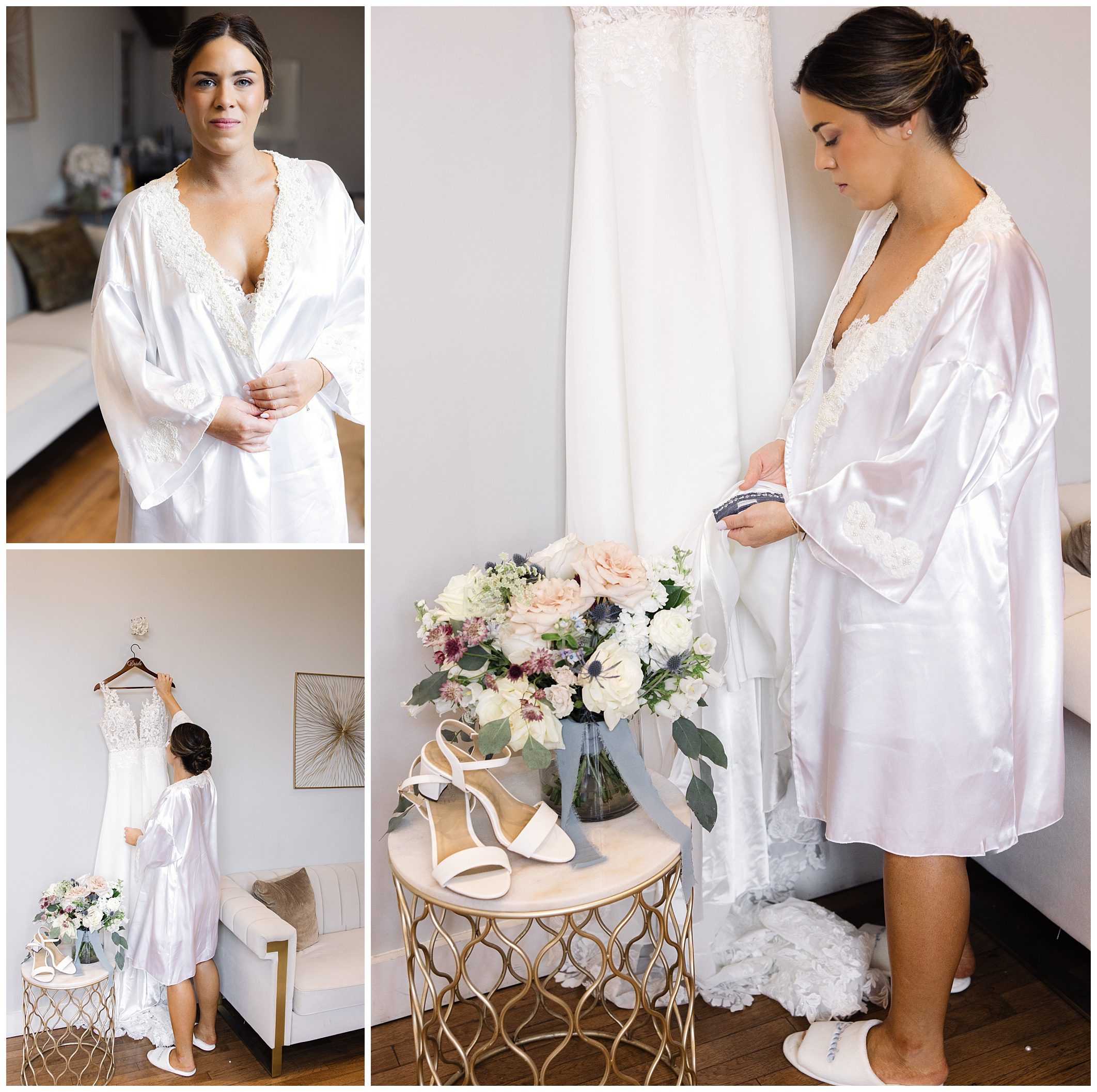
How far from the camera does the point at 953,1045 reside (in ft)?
6.24

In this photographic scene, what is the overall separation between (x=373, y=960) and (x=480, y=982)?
256 millimetres

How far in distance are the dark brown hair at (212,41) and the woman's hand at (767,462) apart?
3.37 ft

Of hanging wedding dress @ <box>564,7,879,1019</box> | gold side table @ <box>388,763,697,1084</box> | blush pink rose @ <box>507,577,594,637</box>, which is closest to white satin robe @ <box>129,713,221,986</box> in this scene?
gold side table @ <box>388,763,697,1084</box>

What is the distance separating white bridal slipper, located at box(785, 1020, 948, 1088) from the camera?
179 cm

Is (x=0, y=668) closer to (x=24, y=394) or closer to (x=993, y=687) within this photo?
(x=24, y=394)

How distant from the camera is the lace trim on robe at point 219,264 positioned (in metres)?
1.28

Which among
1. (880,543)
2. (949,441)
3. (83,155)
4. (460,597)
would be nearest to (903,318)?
(949,441)

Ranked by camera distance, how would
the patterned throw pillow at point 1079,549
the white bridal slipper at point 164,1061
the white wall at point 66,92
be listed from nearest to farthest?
the white wall at point 66,92 < the white bridal slipper at point 164,1061 < the patterned throw pillow at point 1079,549

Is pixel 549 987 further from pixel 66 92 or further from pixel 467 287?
pixel 66 92

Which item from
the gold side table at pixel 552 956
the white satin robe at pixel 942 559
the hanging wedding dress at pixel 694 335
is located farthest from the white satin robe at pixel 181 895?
the white satin robe at pixel 942 559

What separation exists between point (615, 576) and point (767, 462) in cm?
50

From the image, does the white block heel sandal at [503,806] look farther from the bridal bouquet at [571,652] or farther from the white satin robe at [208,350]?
the white satin robe at [208,350]

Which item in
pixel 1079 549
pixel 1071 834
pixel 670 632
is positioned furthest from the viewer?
pixel 1079 549

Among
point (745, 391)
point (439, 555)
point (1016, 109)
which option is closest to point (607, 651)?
point (439, 555)
